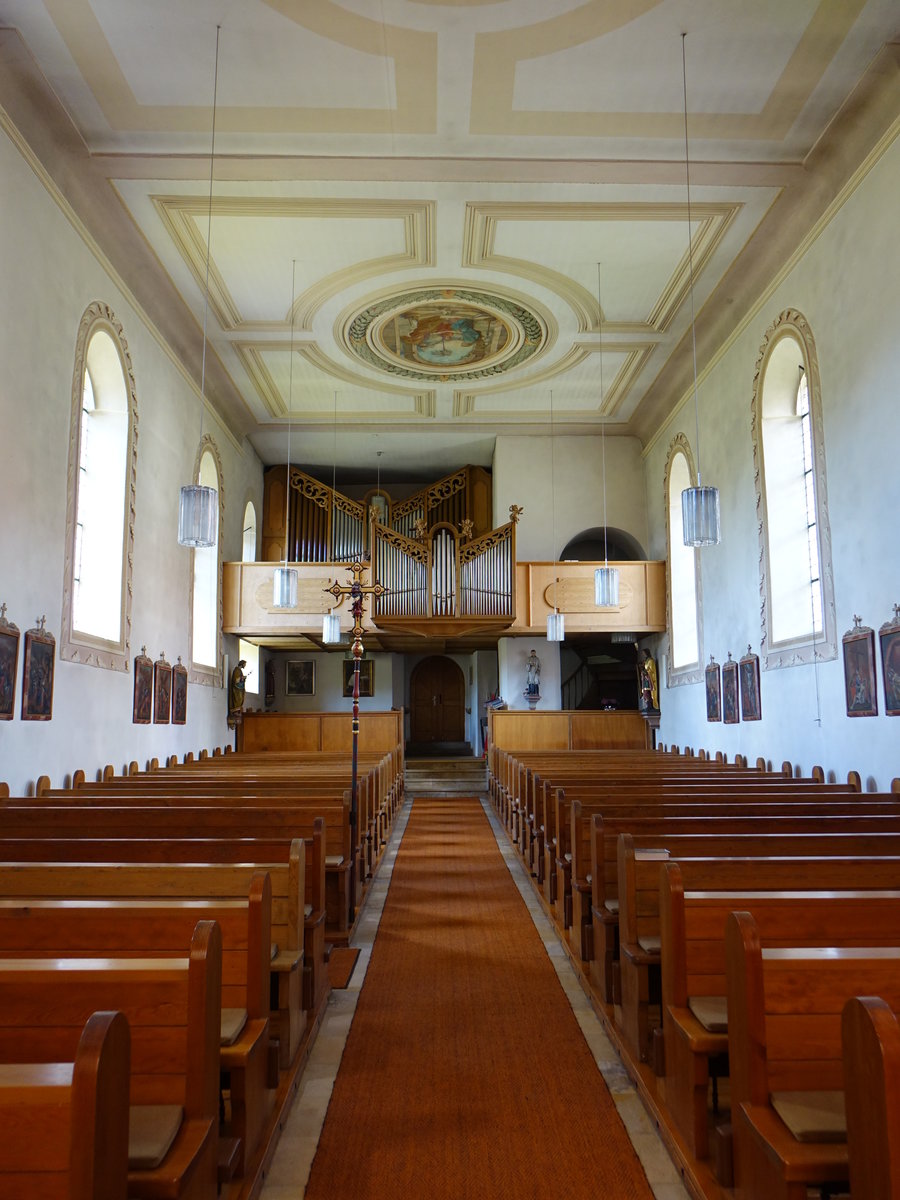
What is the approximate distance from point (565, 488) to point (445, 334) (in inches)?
182

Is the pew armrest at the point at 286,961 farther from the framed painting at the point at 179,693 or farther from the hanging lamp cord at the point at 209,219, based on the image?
the framed painting at the point at 179,693

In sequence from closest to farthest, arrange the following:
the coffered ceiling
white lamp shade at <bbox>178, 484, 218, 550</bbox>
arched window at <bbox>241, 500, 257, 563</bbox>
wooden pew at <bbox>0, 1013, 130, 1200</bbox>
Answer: wooden pew at <bbox>0, 1013, 130, 1200</bbox> < the coffered ceiling < white lamp shade at <bbox>178, 484, 218, 550</bbox> < arched window at <bbox>241, 500, 257, 563</bbox>

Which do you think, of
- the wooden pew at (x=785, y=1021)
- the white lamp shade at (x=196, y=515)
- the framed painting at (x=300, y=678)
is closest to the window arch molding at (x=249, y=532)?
the framed painting at (x=300, y=678)

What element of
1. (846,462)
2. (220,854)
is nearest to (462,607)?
(846,462)

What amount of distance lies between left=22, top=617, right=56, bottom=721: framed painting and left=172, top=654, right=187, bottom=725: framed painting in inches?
136

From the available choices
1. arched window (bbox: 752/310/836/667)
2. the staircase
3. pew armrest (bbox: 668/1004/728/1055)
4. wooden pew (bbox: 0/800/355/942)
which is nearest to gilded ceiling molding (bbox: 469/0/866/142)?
arched window (bbox: 752/310/836/667)

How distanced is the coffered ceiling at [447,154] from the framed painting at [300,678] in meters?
8.01

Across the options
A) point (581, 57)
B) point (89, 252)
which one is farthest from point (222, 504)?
point (581, 57)

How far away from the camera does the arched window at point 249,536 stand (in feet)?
50.2

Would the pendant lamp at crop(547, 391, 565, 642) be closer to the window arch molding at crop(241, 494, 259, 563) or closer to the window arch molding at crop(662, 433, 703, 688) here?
the window arch molding at crop(662, 433, 703, 688)

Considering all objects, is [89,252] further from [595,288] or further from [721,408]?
[721,408]

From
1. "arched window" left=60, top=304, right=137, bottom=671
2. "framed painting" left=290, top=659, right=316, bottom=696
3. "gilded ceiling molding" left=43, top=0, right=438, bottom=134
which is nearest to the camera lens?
"gilded ceiling molding" left=43, top=0, right=438, bottom=134

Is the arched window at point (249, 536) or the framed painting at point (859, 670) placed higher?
the arched window at point (249, 536)

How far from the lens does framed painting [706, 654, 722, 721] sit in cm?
1107
